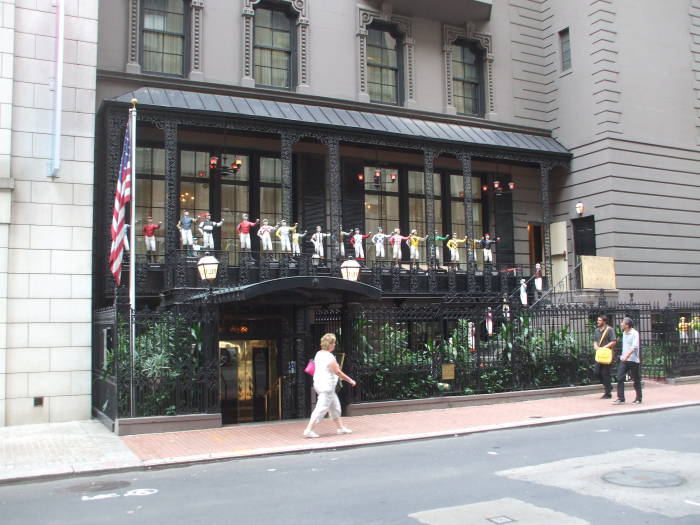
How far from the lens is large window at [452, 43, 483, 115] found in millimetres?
25828

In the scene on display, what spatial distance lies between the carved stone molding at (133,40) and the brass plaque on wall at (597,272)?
608 inches

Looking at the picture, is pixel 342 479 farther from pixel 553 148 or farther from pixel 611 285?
pixel 553 148

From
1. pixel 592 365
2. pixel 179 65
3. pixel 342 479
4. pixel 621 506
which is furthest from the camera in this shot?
pixel 179 65

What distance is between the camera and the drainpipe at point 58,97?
48.8ft

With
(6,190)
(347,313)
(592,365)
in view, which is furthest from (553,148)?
(6,190)

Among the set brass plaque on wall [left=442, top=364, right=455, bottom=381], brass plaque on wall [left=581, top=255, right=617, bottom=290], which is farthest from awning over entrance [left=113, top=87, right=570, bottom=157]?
brass plaque on wall [left=442, top=364, right=455, bottom=381]

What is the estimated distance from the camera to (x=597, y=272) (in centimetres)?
2355

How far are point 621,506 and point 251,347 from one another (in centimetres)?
1298

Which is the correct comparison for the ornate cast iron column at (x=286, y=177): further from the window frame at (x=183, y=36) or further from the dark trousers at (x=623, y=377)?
the dark trousers at (x=623, y=377)

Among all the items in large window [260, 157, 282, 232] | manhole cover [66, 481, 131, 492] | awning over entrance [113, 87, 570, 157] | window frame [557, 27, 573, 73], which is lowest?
manhole cover [66, 481, 131, 492]

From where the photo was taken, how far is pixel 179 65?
21.0 m

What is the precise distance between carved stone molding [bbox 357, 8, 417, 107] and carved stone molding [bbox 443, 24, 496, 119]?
1394 millimetres

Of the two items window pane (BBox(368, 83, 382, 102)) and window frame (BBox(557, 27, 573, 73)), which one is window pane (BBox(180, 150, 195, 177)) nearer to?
window pane (BBox(368, 83, 382, 102))

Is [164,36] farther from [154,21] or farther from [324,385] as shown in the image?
[324,385]
